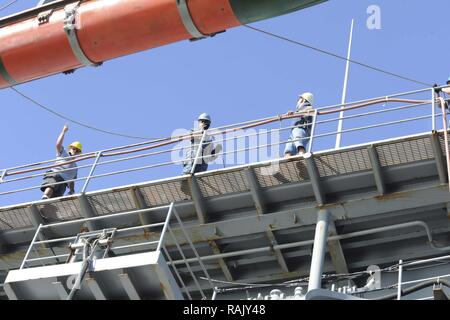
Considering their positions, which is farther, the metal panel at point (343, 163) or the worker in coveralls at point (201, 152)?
the worker in coveralls at point (201, 152)

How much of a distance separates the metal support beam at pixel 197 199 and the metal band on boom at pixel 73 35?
2685 millimetres

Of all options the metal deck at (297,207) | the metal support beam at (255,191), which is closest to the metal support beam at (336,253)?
the metal deck at (297,207)

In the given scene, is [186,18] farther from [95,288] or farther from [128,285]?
[95,288]

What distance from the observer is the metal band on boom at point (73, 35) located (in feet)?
45.6

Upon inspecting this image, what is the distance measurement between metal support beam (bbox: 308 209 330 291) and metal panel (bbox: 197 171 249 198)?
1504 mm

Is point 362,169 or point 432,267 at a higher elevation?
point 362,169

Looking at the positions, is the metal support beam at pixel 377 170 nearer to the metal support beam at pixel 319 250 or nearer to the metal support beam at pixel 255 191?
the metal support beam at pixel 319 250

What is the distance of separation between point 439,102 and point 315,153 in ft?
8.67

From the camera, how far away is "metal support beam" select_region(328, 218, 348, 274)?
47.9ft

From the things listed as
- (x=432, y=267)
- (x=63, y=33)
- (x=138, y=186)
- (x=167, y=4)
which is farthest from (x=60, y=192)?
(x=432, y=267)

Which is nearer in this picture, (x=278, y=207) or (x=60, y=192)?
(x=278, y=207)

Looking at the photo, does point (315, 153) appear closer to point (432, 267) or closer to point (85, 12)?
point (432, 267)

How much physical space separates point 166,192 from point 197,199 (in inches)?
24.5

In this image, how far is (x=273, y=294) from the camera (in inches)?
573
